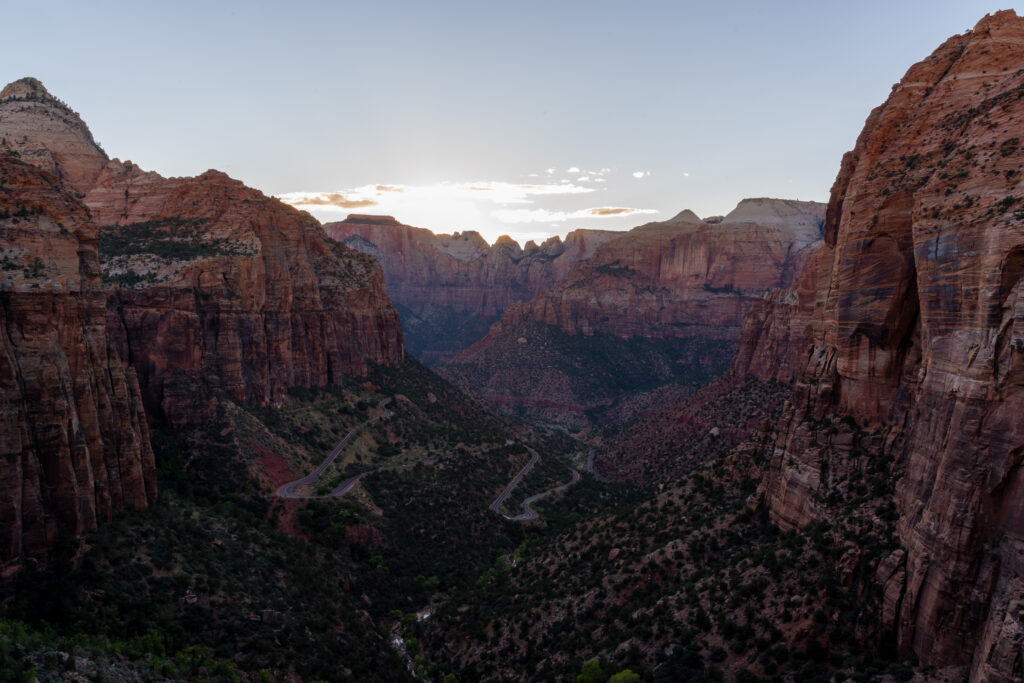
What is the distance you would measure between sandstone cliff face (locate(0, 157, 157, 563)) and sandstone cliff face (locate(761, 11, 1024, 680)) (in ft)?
134

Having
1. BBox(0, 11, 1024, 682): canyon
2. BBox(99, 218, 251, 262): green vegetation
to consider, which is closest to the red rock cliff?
BBox(0, 11, 1024, 682): canyon

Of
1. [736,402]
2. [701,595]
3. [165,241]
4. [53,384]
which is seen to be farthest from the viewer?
[736,402]

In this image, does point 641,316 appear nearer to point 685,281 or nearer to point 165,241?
point 685,281

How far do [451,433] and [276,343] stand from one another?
27.0m

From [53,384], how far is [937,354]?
4303 centimetres

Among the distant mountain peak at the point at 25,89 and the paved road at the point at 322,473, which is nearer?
the paved road at the point at 322,473

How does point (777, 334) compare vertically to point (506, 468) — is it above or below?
above

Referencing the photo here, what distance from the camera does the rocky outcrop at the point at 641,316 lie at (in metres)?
154

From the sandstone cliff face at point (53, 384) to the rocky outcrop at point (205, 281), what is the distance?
17.3 m

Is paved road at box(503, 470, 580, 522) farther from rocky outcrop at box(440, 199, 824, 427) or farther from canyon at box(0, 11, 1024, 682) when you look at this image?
rocky outcrop at box(440, 199, 824, 427)

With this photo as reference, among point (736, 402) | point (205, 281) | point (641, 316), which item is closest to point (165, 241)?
point (205, 281)

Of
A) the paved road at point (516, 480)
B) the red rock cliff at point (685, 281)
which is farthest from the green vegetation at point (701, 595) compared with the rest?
the red rock cliff at point (685, 281)

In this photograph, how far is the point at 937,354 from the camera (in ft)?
79.8

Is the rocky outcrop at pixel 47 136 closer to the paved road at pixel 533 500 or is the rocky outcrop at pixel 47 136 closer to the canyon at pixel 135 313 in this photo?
the canyon at pixel 135 313
